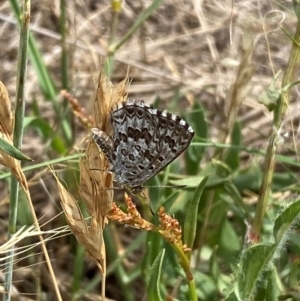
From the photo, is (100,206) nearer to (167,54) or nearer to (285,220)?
(285,220)

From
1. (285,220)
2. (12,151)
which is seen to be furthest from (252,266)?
(12,151)

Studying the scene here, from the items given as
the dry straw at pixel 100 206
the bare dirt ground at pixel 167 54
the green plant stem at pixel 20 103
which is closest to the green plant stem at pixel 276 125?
the dry straw at pixel 100 206

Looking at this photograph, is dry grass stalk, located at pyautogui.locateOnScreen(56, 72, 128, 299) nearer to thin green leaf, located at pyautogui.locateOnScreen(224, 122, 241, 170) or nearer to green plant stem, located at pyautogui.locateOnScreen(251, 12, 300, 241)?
green plant stem, located at pyautogui.locateOnScreen(251, 12, 300, 241)

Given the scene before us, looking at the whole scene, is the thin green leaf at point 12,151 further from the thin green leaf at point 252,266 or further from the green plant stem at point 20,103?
the thin green leaf at point 252,266

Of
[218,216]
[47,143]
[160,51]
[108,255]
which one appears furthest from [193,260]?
[160,51]

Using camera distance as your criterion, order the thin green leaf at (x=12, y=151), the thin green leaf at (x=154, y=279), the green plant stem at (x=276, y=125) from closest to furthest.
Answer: the thin green leaf at (x=12, y=151), the thin green leaf at (x=154, y=279), the green plant stem at (x=276, y=125)

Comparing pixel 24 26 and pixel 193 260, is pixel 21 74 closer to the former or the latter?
pixel 24 26

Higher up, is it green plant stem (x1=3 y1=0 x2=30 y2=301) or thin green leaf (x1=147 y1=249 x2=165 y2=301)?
green plant stem (x1=3 y1=0 x2=30 y2=301)

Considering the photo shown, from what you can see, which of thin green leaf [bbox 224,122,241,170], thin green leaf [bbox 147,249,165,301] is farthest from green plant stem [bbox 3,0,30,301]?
thin green leaf [bbox 224,122,241,170]

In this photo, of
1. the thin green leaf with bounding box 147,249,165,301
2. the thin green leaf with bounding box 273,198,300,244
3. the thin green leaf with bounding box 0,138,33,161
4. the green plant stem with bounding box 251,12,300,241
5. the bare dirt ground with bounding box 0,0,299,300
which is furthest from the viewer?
the bare dirt ground with bounding box 0,0,299,300
